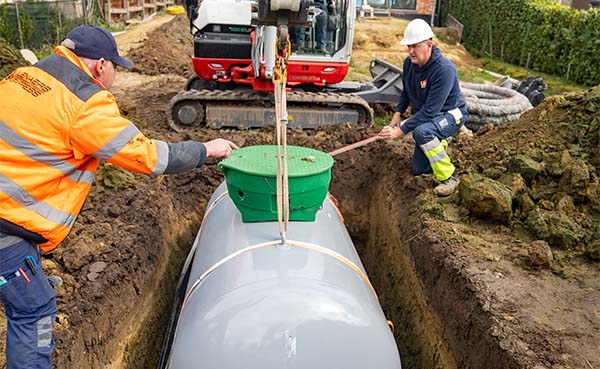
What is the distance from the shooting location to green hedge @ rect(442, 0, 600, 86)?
15.8m

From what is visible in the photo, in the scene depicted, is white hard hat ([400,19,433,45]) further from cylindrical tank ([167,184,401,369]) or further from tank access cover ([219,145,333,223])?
cylindrical tank ([167,184,401,369])

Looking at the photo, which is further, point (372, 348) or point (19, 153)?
point (372, 348)

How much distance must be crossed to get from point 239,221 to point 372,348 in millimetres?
1638

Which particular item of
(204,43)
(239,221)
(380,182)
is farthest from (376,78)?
(239,221)

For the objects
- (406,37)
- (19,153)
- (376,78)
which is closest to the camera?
(19,153)

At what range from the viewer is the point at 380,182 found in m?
7.56

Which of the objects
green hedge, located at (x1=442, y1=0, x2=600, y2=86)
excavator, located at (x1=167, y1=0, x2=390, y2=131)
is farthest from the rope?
green hedge, located at (x1=442, y1=0, x2=600, y2=86)

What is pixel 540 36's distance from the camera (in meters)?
18.1

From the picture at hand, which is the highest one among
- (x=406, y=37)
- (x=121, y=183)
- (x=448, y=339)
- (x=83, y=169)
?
(x=406, y=37)

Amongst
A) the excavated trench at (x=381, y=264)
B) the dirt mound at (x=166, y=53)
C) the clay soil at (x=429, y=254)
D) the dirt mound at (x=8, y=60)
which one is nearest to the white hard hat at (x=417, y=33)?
the clay soil at (x=429, y=254)

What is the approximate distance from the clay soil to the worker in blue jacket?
0.32m

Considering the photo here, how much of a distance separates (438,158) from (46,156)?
13.8 feet

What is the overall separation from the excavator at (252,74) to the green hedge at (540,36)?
9.50m

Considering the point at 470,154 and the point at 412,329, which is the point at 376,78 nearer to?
the point at 470,154
